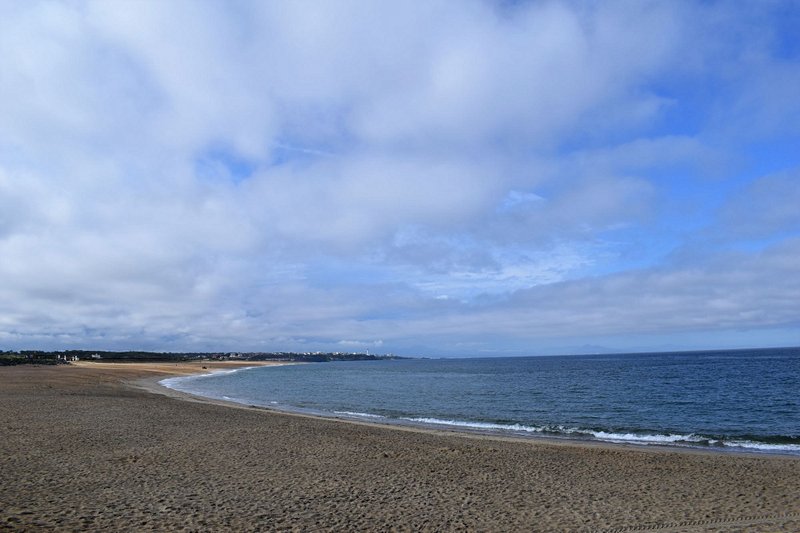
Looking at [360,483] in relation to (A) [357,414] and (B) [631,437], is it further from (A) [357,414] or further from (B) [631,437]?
(A) [357,414]

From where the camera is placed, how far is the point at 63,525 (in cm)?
901

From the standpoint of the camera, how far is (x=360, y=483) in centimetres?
1330

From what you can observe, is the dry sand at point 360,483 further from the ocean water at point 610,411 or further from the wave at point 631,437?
the ocean water at point 610,411

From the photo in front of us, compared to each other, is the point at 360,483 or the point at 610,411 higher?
the point at 360,483

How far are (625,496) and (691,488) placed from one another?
227cm

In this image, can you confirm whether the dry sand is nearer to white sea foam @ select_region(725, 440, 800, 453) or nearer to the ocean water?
white sea foam @ select_region(725, 440, 800, 453)

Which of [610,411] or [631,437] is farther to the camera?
[610,411]

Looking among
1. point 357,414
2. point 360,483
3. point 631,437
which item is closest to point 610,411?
point 631,437

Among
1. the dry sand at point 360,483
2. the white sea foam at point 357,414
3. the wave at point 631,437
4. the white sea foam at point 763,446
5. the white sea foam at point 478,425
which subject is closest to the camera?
the dry sand at point 360,483

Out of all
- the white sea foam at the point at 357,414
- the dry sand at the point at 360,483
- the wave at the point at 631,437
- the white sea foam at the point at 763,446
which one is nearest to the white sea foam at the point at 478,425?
the wave at the point at 631,437

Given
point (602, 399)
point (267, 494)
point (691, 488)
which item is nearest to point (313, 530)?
point (267, 494)

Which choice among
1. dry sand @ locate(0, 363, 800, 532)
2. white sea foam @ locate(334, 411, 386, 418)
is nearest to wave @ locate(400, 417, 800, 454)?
dry sand @ locate(0, 363, 800, 532)

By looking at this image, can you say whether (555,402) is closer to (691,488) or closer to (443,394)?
(443,394)

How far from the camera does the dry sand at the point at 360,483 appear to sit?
10125 mm
